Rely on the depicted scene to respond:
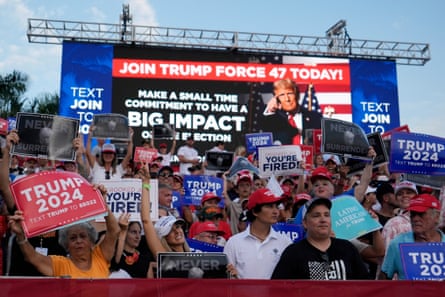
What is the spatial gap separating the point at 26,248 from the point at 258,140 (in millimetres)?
8944

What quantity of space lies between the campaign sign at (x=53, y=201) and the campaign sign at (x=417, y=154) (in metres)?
4.23

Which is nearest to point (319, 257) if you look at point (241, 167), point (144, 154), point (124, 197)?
point (124, 197)

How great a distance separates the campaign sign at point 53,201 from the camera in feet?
14.0

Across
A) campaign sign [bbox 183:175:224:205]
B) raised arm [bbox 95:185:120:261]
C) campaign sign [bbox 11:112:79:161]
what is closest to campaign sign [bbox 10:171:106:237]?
raised arm [bbox 95:185:120:261]

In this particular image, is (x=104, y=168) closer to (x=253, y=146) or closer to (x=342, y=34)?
(x=253, y=146)

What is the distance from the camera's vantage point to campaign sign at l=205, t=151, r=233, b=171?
12.0 meters

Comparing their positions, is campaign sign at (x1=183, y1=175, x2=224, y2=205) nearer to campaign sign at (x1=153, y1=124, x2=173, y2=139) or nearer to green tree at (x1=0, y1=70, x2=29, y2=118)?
campaign sign at (x1=153, y1=124, x2=173, y2=139)

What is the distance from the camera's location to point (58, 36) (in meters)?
21.8

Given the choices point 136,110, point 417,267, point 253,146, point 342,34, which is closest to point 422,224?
point 417,267

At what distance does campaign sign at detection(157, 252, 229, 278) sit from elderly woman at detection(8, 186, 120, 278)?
96cm

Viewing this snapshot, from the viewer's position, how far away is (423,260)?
14.4ft

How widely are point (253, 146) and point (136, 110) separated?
7.75m

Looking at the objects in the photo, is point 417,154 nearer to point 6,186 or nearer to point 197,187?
point 197,187

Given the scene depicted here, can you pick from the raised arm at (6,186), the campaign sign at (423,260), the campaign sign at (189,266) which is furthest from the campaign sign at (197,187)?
the campaign sign at (189,266)
